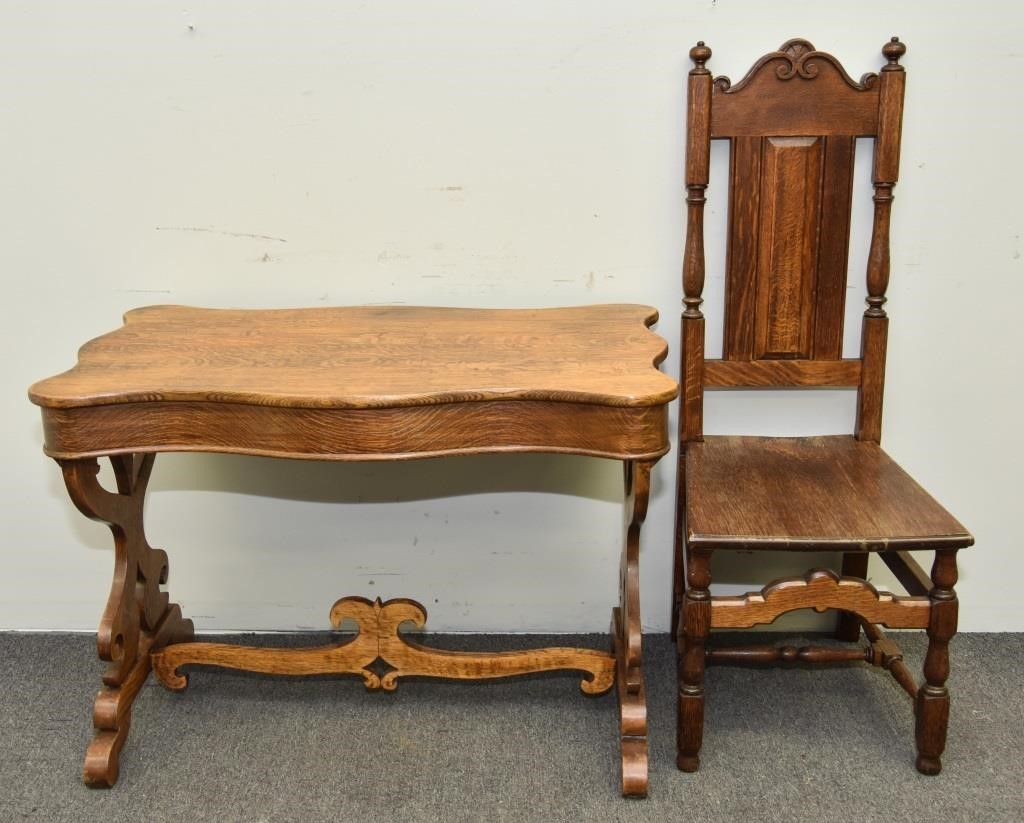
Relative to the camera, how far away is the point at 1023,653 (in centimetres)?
236

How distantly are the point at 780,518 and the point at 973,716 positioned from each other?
0.74 m

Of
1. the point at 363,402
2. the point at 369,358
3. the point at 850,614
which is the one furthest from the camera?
the point at 850,614

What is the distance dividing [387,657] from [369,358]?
70 centimetres

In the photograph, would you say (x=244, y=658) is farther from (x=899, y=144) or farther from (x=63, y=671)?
(x=899, y=144)

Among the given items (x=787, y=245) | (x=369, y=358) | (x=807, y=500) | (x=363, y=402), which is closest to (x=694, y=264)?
(x=787, y=245)

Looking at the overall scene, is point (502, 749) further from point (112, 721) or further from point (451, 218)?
point (451, 218)

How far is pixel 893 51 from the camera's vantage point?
2.00 m

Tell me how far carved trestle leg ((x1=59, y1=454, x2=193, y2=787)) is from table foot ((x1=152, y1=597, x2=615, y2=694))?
0.08 m

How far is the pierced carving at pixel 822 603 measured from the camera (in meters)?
1.82

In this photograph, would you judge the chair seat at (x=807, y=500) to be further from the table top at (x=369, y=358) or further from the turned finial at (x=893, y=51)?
the turned finial at (x=893, y=51)

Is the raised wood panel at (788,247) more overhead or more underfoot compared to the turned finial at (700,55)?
more underfoot

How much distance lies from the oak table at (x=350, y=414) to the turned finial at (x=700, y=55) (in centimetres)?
52

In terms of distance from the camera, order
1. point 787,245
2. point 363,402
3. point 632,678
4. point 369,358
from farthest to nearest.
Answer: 1. point 787,245
2. point 632,678
3. point 369,358
4. point 363,402

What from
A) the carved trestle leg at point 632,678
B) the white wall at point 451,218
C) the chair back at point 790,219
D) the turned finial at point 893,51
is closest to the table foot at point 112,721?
the white wall at point 451,218
